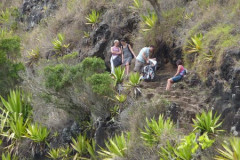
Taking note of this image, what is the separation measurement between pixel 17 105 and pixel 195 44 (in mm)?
6539

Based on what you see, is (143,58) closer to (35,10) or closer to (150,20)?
(150,20)

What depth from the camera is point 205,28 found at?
40.0 feet

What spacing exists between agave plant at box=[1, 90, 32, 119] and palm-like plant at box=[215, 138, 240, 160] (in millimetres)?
7880

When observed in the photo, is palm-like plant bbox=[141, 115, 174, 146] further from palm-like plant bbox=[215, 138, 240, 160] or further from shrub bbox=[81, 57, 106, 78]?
shrub bbox=[81, 57, 106, 78]

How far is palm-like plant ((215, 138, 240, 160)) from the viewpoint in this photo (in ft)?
21.3

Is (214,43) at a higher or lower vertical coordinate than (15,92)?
higher

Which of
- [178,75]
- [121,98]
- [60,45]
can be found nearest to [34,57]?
[60,45]

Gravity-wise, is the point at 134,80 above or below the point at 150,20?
below

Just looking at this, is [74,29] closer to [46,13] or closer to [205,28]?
[46,13]

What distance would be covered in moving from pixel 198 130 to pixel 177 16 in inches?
284

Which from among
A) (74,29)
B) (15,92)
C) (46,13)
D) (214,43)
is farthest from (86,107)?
(46,13)

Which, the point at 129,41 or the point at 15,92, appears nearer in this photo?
the point at 15,92

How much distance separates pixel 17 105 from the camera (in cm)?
1285

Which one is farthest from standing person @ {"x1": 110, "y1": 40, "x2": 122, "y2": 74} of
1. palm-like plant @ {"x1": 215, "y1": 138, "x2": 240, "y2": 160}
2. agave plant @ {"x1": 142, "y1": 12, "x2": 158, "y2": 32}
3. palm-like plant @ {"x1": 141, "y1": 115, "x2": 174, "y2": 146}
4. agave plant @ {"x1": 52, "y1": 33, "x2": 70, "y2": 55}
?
palm-like plant @ {"x1": 215, "y1": 138, "x2": 240, "y2": 160}
